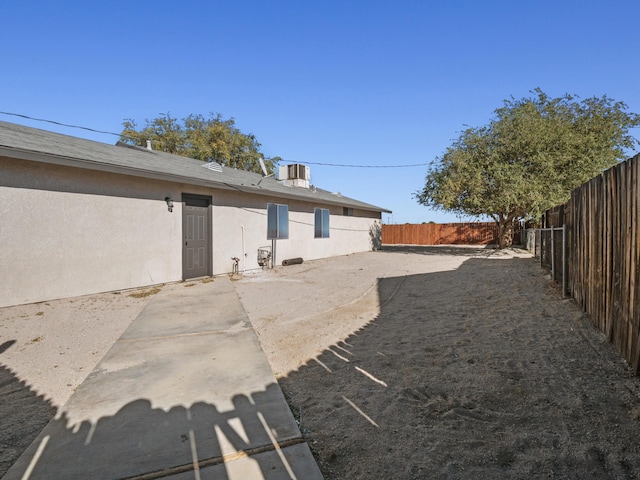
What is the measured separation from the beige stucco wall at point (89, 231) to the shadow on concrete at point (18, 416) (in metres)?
4.02

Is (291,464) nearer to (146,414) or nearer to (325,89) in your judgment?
(146,414)

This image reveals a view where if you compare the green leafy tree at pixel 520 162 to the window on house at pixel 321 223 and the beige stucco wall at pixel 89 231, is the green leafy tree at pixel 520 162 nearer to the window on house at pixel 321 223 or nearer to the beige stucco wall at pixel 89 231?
the window on house at pixel 321 223

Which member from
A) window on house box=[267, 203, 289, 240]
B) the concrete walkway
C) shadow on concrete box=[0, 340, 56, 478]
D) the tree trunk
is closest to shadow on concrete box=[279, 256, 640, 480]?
the concrete walkway

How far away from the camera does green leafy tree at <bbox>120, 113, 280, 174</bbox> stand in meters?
28.2

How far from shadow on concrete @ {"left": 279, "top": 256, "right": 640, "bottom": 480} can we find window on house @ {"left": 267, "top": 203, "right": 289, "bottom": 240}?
26.9 ft

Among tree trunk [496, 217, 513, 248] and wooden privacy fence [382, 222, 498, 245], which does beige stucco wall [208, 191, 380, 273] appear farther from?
wooden privacy fence [382, 222, 498, 245]

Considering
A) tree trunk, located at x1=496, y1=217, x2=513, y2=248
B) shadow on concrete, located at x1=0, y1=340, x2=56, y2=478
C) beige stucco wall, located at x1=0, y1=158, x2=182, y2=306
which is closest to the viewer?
shadow on concrete, located at x1=0, y1=340, x2=56, y2=478

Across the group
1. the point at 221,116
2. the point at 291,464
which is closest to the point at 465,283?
the point at 291,464

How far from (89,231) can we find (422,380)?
7491 millimetres

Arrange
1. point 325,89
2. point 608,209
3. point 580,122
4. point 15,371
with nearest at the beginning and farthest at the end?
1. point 15,371
2. point 608,209
3. point 325,89
4. point 580,122

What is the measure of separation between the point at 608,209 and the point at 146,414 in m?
5.04

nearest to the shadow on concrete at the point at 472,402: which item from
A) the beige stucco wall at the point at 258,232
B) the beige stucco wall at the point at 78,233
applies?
the beige stucco wall at the point at 78,233

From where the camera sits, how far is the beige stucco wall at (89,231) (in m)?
6.36

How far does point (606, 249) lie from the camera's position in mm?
3879
